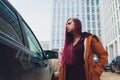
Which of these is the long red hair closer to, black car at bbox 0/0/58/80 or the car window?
black car at bbox 0/0/58/80

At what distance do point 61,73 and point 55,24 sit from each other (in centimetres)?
11262

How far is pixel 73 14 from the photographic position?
118125 millimetres

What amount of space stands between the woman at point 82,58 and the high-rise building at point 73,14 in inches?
4366

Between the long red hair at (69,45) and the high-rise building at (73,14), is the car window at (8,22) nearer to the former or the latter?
the long red hair at (69,45)

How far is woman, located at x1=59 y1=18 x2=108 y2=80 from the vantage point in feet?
9.41

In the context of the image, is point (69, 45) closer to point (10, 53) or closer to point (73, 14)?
point (10, 53)

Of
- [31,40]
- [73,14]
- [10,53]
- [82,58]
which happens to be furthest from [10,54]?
[73,14]

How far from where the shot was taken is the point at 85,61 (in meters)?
2.88

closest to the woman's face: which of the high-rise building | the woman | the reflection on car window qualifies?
the woman

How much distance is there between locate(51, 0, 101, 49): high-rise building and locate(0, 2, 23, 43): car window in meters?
111

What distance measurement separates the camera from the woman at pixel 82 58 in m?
2.87

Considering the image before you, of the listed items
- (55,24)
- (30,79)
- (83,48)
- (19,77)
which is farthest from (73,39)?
(55,24)

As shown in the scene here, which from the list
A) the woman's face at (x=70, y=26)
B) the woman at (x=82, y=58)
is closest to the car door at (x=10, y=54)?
the woman at (x=82, y=58)

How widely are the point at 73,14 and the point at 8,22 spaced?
116293 mm
